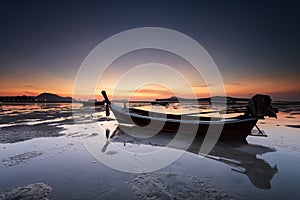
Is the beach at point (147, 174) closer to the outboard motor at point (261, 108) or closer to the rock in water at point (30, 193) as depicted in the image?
the rock in water at point (30, 193)

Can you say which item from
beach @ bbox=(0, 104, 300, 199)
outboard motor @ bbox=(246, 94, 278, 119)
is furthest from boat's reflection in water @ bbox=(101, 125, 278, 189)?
outboard motor @ bbox=(246, 94, 278, 119)

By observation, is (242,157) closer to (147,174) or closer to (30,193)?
(147,174)

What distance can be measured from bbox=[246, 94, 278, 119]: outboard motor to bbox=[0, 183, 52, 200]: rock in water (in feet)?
30.1

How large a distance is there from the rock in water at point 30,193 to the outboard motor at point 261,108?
30.1 ft

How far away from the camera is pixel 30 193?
3975 mm

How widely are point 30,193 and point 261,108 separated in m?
9.86

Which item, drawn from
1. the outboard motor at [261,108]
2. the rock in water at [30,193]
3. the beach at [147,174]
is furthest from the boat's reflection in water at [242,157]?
the rock in water at [30,193]

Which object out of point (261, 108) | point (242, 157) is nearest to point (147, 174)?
point (242, 157)

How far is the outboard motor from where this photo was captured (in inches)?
344

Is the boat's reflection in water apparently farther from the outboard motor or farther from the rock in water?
the rock in water

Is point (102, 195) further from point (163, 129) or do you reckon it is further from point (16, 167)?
point (163, 129)

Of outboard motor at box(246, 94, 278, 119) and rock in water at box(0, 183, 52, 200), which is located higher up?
outboard motor at box(246, 94, 278, 119)

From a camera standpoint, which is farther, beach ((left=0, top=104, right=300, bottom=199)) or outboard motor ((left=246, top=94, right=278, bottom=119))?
outboard motor ((left=246, top=94, right=278, bottom=119))

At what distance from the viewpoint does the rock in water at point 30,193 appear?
12.4 feet
